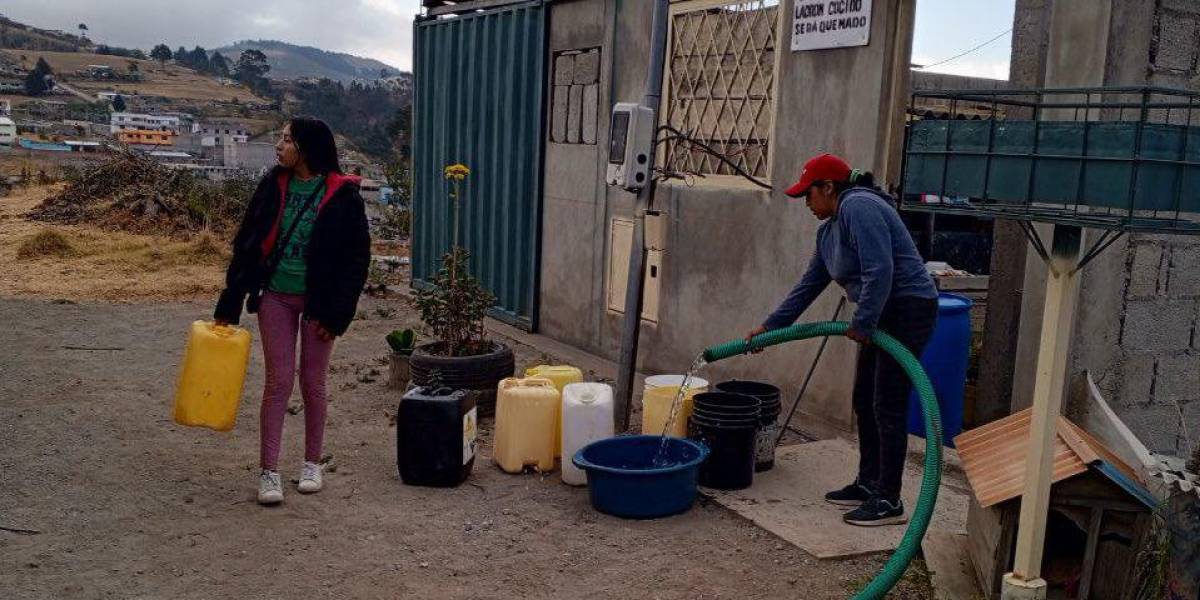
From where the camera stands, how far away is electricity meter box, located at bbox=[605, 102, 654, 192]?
238 inches

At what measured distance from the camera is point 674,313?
7824 mm

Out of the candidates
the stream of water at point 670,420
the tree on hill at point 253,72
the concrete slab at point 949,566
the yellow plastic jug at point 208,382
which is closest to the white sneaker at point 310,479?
the yellow plastic jug at point 208,382

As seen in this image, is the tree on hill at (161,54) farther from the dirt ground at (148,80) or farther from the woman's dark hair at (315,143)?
the woman's dark hair at (315,143)

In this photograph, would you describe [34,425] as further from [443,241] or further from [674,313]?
[443,241]

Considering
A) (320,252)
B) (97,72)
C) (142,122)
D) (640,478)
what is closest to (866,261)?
(640,478)

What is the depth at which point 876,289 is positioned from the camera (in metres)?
4.46

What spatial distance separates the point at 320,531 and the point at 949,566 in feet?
9.32

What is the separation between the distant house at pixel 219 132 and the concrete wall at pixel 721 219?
5345 cm

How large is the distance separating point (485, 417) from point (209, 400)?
2347 millimetres

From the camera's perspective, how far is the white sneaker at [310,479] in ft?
17.3

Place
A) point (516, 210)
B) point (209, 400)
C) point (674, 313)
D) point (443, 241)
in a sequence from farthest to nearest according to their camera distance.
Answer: point (443, 241)
point (516, 210)
point (674, 313)
point (209, 400)

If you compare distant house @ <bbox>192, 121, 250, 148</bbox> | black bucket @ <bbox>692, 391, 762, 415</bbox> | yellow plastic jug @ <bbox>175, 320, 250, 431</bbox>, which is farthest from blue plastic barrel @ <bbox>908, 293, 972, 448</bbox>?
distant house @ <bbox>192, 121, 250, 148</bbox>

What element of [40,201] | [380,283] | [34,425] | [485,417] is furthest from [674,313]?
[40,201]

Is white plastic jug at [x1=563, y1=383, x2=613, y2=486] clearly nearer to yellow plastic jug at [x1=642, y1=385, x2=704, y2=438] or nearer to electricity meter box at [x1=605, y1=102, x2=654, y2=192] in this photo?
yellow plastic jug at [x1=642, y1=385, x2=704, y2=438]
